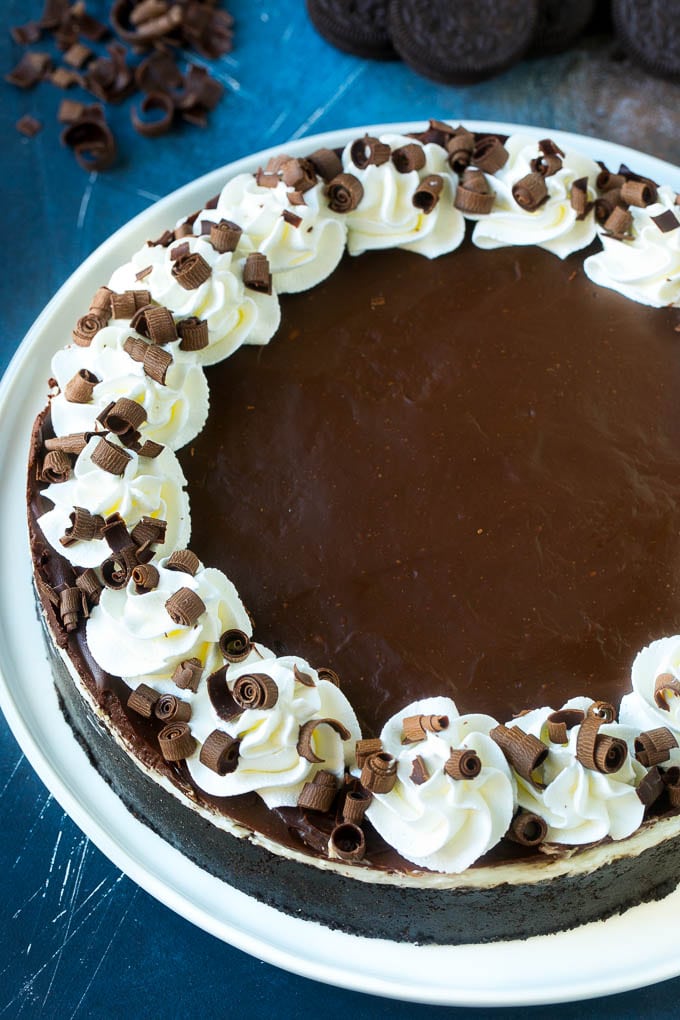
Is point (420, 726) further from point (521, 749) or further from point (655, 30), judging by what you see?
point (655, 30)

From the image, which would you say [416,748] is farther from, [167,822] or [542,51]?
[542,51]

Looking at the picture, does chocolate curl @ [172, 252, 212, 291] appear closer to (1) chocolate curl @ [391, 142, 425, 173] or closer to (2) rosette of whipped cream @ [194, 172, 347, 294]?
(2) rosette of whipped cream @ [194, 172, 347, 294]

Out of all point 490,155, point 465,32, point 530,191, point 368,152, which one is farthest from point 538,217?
point 465,32

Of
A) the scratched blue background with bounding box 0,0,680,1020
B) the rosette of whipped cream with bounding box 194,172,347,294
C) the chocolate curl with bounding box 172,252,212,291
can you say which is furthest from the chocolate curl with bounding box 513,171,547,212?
the scratched blue background with bounding box 0,0,680,1020

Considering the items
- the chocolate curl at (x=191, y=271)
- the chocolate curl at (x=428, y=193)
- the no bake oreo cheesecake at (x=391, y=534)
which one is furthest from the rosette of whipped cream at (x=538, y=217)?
the chocolate curl at (x=191, y=271)

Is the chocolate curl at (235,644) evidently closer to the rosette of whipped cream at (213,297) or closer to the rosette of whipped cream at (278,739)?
the rosette of whipped cream at (278,739)

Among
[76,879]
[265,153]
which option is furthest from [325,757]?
[265,153]
